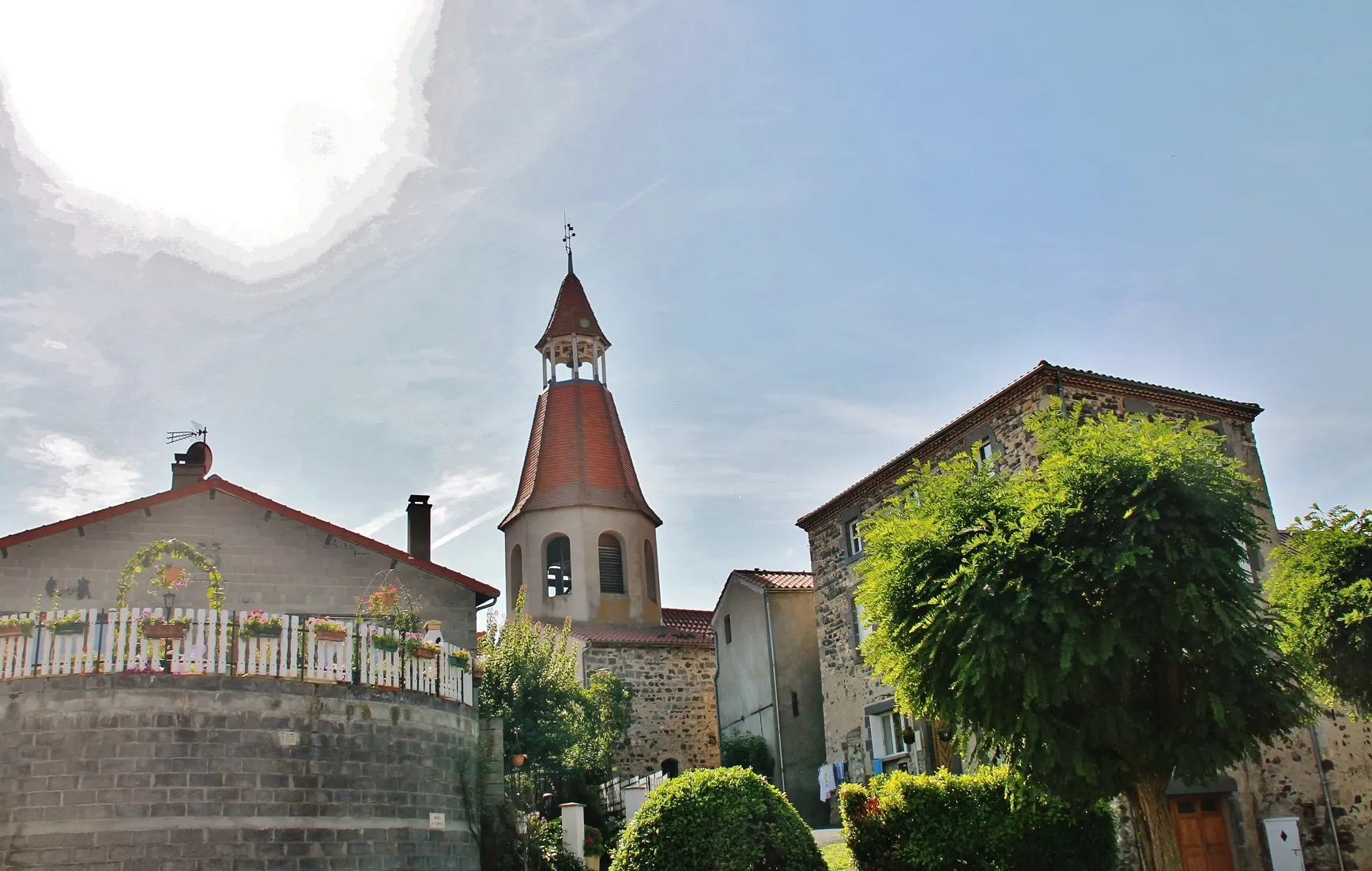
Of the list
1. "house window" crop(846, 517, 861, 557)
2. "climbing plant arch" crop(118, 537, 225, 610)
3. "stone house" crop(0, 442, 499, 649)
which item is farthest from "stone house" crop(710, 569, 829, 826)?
"climbing plant arch" crop(118, 537, 225, 610)

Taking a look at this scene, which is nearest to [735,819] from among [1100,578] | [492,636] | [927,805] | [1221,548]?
[927,805]

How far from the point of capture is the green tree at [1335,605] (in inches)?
695

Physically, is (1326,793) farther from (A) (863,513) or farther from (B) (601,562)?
(B) (601,562)

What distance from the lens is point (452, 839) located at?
16.1 m

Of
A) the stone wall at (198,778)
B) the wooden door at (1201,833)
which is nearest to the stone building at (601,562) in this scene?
the wooden door at (1201,833)

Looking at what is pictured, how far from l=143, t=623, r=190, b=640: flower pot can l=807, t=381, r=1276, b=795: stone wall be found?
1422 centimetres

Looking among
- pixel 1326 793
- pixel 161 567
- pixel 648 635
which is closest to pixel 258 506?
pixel 161 567

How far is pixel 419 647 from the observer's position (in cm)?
1611

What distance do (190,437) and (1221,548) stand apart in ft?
60.1

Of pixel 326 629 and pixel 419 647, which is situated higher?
pixel 326 629

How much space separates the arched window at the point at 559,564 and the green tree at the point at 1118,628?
20475 millimetres

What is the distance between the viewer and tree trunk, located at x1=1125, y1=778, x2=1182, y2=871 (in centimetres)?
1461

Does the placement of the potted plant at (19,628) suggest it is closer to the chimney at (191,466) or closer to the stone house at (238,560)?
the stone house at (238,560)

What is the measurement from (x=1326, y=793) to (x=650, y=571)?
19589mm
